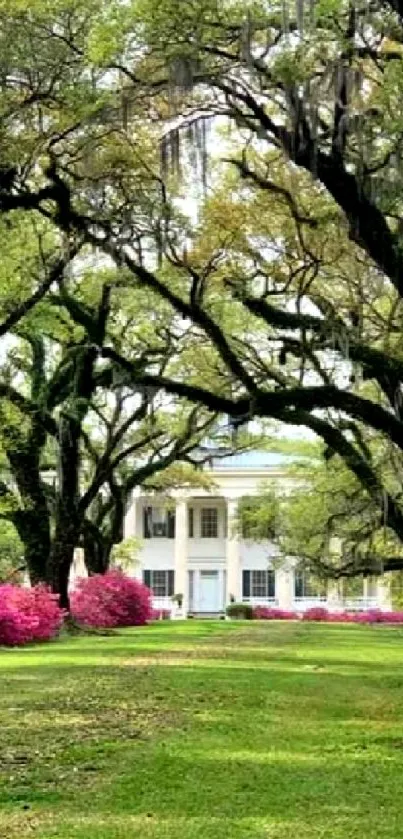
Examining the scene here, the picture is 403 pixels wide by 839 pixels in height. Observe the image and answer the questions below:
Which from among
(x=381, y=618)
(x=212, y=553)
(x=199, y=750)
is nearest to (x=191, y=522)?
(x=212, y=553)

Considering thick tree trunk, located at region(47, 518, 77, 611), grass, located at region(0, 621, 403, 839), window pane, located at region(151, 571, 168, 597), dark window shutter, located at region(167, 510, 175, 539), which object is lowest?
grass, located at region(0, 621, 403, 839)

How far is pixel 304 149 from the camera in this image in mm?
11758

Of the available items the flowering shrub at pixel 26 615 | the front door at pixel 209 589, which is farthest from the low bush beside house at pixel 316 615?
the flowering shrub at pixel 26 615

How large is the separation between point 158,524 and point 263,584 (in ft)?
19.8

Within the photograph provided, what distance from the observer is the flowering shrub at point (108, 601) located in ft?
94.4

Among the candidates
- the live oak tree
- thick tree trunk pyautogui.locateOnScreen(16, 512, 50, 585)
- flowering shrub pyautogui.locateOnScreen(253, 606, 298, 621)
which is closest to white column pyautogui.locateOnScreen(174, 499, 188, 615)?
flowering shrub pyautogui.locateOnScreen(253, 606, 298, 621)

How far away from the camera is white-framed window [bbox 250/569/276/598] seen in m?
56.7

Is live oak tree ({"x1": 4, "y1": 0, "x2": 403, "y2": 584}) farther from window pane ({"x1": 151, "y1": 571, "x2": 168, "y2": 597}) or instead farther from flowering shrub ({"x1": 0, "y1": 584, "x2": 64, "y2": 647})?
window pane ({"x1": 151, "y1": 571, "x2": 168, "y2": 597})

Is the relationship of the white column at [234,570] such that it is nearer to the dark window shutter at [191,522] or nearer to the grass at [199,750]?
the dark window shutter at [191,522]

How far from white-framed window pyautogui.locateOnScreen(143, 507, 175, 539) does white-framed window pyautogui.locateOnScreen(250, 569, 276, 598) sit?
174 inches

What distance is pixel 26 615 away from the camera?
21.5m

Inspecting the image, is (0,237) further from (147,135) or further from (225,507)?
(225,507)

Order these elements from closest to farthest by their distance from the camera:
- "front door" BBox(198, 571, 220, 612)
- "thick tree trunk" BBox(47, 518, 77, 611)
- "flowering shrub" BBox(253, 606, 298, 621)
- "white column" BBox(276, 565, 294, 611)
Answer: "thick tree trunk" BBox(47, 518, 77, 611) < "flowering shrub" BBox(253, 606, 298, 621) < "white column" BBox(276, 565, 294, 611) < "front door" BBox(198, 571, 220, 612)

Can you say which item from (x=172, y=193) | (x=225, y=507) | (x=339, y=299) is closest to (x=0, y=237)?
(x=172, y=193)
